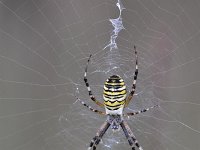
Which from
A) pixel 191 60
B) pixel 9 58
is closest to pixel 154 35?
pixel 191 60

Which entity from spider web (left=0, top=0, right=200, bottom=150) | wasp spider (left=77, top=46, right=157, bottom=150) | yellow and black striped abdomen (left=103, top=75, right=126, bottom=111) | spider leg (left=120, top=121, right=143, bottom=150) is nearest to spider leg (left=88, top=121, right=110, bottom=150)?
wasp spider (left=77, top=46, right=157, bottom=150)

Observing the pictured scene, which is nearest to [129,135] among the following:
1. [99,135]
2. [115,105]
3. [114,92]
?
[99,135]

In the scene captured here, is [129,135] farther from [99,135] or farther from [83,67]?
[83,67]

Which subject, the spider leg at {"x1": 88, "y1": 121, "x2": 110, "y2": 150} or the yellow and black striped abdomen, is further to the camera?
the spider leg at {"x1": 88, "y1": 121, "x2": 110, "y2": 150}

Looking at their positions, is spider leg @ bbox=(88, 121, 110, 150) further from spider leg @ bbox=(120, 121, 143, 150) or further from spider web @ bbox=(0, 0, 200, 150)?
spider web @ bbox=(0, 0, 200, 150)

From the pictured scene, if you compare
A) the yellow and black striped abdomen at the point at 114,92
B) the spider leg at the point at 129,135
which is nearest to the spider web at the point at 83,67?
the spider leg at the point at 129,135

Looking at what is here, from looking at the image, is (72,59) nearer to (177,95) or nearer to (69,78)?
(69,78)
